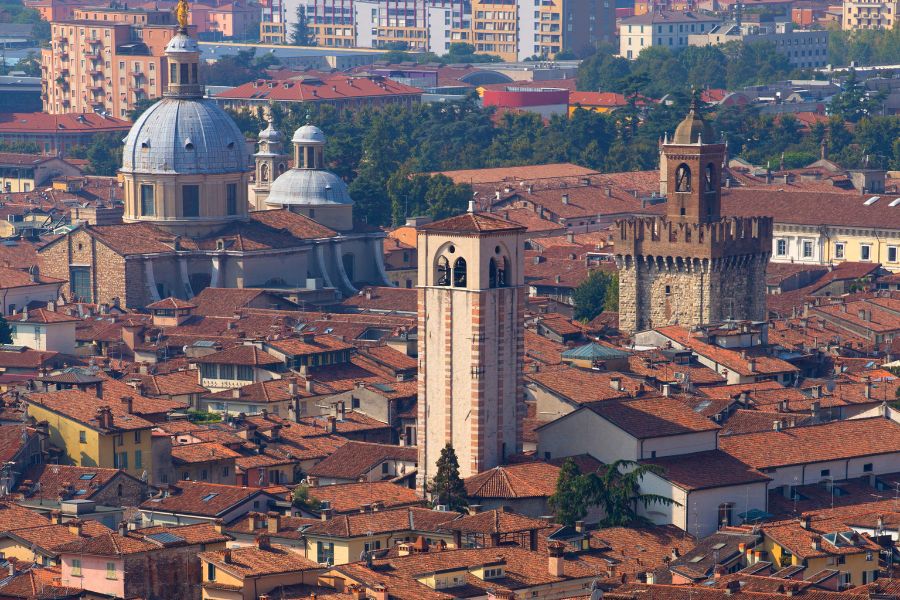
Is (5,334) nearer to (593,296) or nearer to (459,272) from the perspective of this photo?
(593,296)

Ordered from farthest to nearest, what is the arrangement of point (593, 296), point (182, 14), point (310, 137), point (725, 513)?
point (310, 137) → point (182, 14) → point (593, 296) → point (725, 513)

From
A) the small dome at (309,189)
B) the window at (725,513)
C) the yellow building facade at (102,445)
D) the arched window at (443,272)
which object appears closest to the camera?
the window at (725,513)

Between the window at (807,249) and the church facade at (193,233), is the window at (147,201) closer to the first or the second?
the church facade at (193,233)

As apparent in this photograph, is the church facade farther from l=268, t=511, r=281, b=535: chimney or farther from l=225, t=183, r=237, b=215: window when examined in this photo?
l=268, t=511, r=281, b=535: chimney

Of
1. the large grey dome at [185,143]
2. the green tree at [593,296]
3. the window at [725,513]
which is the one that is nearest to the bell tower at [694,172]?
the green tree at [593,296]

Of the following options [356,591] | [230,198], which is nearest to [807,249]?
[230,198]

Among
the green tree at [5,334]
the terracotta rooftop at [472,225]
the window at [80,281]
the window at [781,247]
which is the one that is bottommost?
the window at [781,247]

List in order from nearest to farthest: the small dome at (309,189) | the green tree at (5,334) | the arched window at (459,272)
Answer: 1. the arched window at (459,272)
2. the green tree at (5,334)
3. the small dome at (309,189)
